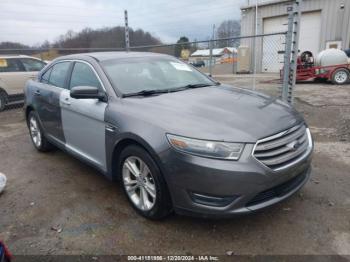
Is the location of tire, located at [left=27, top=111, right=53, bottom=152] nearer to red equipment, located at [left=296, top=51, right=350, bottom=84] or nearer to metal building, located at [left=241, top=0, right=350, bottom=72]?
red equipment, located at [left=296, top=51, right=350, bottom=84]

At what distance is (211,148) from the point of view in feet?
7.73

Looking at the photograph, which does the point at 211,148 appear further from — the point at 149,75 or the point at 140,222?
the point at 149,75

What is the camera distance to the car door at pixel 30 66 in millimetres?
9803

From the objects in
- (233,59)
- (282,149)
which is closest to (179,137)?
(282,149)

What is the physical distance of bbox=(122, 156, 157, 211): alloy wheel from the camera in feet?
9.28

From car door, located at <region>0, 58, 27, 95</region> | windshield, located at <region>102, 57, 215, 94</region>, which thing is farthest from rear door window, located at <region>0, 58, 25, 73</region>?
windshield, located at <region>102, 57, 215, 94</region>

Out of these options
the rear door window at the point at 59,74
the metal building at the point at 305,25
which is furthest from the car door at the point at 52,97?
the metal building at the point at 305,25

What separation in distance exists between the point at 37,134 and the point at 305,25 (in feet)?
57.6

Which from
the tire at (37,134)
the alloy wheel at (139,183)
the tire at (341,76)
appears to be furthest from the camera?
the tire at (341,76)

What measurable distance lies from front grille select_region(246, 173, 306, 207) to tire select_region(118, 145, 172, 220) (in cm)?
77

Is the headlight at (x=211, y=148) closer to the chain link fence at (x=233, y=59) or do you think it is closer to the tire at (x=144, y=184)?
the tire at (x=144, y=184)

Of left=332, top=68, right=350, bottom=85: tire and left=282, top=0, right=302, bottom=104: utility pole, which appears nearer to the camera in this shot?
left=282, top=0, right=302, bottom=104: utility pole

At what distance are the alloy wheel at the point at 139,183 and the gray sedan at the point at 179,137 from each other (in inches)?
0.4

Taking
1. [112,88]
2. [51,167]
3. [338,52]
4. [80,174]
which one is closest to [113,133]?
[112,88]
